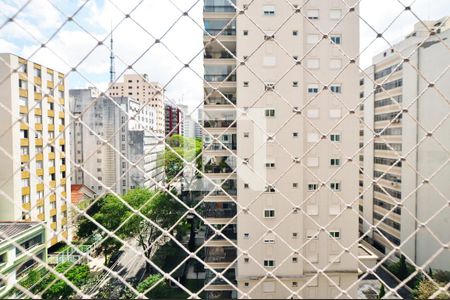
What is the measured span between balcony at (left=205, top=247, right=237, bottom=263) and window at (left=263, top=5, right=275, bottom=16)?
2561 millimetres

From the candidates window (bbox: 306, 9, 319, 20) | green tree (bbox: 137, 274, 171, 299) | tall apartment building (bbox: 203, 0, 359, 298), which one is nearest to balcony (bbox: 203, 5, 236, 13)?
tall apartment building (bbox: 203, 0, 359, 298)

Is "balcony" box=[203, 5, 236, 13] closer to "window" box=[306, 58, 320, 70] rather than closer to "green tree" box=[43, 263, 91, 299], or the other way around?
"window" box=[306, 58, 320, 70]

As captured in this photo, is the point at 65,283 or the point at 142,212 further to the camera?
the point at 142,212

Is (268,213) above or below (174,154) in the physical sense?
below

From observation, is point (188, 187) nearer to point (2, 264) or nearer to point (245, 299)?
point (2, 264)

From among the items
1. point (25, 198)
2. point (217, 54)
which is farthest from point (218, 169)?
point (25, 198)

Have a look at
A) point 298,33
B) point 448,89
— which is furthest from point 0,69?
point 448,89

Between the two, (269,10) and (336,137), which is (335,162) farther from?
(269,10)

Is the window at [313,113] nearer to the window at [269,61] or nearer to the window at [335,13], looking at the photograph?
the window at [269,61]

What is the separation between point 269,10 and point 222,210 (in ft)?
7.19

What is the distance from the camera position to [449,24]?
14.0ft

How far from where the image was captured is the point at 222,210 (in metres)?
3.33

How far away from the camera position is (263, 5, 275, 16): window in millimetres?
2938

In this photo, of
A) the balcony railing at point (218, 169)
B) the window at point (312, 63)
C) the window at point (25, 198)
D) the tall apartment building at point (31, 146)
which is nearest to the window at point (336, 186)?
the balcony railing at point (218, 169)
